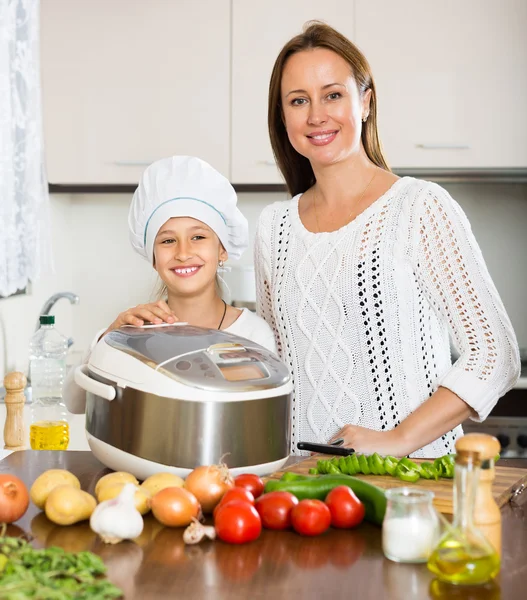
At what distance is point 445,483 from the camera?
111cm

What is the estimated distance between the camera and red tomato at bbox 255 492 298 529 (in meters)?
0.95

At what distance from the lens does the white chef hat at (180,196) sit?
4.96 ft

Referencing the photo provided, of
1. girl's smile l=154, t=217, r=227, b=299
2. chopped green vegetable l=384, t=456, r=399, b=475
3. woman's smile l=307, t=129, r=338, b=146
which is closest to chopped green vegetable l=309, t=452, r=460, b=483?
chopped green vegetable l=384, t=456, r=399, b=475

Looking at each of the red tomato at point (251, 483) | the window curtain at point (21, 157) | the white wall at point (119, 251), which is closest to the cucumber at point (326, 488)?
the red tomato at point (251, 483)

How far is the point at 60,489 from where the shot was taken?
974 millimetres

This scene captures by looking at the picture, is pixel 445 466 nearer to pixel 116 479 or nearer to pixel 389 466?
pixel 389 466

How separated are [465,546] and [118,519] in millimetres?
353

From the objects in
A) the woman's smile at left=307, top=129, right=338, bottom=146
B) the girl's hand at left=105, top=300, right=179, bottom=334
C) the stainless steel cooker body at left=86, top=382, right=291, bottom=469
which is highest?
the woman's smile at left=307, top=129, right=338, bottom=146

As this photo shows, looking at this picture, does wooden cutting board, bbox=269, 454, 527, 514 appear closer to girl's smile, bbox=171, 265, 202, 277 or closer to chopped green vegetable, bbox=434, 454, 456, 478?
chopped green vegetable, bbox=434, 454, 456, 478

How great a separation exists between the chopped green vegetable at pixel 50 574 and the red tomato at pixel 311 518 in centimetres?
22

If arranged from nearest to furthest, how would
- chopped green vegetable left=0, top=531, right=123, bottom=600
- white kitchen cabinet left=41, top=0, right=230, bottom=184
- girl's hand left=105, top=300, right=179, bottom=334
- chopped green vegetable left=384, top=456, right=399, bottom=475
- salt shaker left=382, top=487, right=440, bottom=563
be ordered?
1. chopped green vegetable left=0, top=531, right=123, bottom=600
2. salt shaker left=382, top=487, right=440, bottom=563
3. chopped green vegetable left=384, top=456, right=399, bottom=475
4. girl's hand left=105, top=300, right=179, bottom=334
5. white kitchen cabinet left=41, top=0, right=230, bottom=184

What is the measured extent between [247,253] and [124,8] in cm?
96

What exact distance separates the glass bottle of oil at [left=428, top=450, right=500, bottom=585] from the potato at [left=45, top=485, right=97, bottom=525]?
39 centimetres

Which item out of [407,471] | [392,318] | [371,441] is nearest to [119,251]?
[392,318]
